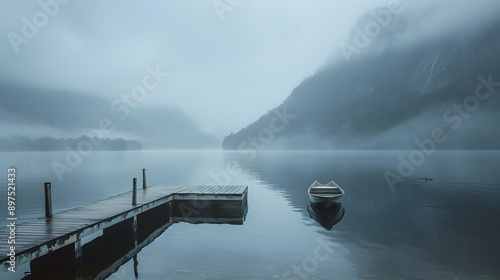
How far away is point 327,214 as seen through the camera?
23.3 meters

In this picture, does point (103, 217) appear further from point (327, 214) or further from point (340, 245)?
point (327, 214)

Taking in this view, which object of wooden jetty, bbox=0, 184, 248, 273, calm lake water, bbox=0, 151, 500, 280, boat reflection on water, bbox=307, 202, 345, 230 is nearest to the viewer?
wooden jetty, bbox=0, 184, 248, 273

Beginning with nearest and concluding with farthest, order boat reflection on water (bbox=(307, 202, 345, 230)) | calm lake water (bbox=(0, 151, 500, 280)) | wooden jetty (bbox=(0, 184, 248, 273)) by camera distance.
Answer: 1. wooden jetty (bbox=(0, 184, 248, 273))
2. calm lake water (bbox=(0, 151, 500, 280))
3. boat reflection on water (bbox=(307, 202, 345, 230))

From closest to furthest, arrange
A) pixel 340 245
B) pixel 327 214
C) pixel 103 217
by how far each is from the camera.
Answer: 1. pixel 103 217
2. pixel 340 245
3. pixel 327 214

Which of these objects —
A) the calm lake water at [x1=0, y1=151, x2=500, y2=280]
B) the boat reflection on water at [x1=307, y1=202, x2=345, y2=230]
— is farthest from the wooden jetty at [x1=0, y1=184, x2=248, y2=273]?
the boat reflection on water at [x1=307, y1=202, x2=345, y2=230]

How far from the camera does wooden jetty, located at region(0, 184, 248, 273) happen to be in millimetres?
9500

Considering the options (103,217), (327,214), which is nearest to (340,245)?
(327,214)

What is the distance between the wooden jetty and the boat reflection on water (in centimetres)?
608

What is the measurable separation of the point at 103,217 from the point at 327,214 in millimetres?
16575

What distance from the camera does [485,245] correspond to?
15.5 metres

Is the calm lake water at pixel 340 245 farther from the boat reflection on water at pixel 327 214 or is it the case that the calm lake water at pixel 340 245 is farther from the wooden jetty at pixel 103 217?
the wooden jetty at pixel 103 217

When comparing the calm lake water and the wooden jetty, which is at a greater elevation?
the wooden jetty

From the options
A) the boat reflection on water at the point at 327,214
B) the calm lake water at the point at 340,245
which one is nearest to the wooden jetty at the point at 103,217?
the calm lake water at the point at 340,245

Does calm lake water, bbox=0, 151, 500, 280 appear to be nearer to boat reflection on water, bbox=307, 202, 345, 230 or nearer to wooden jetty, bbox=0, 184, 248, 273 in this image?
boat reflection on water, bbox=307, 202, 345, 230
